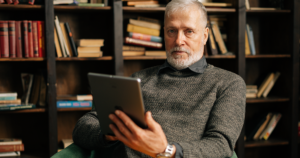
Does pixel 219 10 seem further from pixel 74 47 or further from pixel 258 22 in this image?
pixel 74 47

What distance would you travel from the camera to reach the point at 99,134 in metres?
1.16

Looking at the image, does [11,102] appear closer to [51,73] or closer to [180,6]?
[51,73]

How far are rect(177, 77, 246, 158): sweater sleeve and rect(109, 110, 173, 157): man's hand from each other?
15cm

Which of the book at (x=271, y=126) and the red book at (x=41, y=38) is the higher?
the red book at (x=41, y=38)

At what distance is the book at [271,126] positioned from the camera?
2.37 metres

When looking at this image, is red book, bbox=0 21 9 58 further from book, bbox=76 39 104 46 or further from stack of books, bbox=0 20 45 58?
book, bbox=76 39 104 46

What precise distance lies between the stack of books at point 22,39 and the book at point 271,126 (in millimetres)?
1996

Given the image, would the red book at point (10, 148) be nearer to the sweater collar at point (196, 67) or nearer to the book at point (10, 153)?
the book at point (10, 153)

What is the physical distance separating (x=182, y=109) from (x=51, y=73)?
3.79 feet

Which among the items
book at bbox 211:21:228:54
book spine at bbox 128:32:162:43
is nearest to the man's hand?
book spine at bbox 128:32:162:43

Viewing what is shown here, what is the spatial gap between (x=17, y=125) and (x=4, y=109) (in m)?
0.39

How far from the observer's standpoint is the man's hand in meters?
0.84

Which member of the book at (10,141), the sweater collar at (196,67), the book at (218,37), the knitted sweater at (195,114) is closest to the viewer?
the knitted sweater at (195,114)

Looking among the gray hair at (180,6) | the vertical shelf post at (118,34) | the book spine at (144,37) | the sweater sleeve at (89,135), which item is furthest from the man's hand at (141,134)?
the book spine at (144,37)
